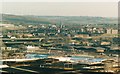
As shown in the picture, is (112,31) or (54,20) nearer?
(112,31)

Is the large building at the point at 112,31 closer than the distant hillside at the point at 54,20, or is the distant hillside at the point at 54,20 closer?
the large building at the point at 112,31

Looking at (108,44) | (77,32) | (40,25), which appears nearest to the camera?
(108,44)

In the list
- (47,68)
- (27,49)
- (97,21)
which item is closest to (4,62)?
(47,68)

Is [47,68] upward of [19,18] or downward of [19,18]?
downward

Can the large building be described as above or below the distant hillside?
below

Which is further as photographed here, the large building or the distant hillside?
the distant hillside

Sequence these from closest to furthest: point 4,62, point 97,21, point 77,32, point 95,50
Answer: point 4,62 < point 95,50 < point 77,32 < point 97,21

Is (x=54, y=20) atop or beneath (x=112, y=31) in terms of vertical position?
atop

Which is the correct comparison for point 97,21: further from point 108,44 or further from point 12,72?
point 12,72

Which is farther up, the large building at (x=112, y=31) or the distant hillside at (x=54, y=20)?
the distant hillside at (x=54, y=20)

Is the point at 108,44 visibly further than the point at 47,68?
Yes
